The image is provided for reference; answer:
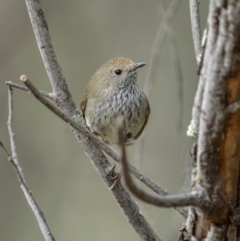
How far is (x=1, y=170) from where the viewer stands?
13.2ft

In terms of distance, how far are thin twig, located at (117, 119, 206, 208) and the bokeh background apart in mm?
2659

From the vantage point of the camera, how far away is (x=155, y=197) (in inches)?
32.3

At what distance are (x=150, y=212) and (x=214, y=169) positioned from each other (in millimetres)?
3060

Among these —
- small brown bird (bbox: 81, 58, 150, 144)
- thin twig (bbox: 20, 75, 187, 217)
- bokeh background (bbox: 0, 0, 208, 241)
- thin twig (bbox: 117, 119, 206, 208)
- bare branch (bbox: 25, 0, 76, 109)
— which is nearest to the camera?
thin twig (bbox: 117, 119, 206, 208)

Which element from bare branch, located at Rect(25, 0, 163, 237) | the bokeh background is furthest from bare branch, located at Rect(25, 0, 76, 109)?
the bokeh background

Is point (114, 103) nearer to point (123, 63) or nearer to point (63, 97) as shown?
point (123, 63)

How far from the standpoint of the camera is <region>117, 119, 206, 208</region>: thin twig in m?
0.73

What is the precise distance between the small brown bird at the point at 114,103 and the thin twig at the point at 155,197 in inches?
47.2

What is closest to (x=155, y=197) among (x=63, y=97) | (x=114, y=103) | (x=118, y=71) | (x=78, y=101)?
(x=63, y=97)

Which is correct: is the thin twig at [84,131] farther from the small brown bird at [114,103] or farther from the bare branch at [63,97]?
the small brown bird at [114,103]

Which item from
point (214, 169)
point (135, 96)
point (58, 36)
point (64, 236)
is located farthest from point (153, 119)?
point (214, 169)

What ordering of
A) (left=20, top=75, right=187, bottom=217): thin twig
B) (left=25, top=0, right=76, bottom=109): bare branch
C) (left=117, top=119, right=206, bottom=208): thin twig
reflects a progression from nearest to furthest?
(left=117, top=119, right=206, bottom=208): thin twig → (left=20, top=75, right=187, bottom=217): thin twig → (left=25, top=0, right=76, bottom=109): bare branch

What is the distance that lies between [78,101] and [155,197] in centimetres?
322

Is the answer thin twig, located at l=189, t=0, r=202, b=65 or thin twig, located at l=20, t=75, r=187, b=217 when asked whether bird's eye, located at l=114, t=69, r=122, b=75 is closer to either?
thin twig, located at l=189, t=0, r=202, b=65
